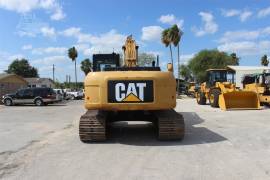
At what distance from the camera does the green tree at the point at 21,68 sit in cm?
10991

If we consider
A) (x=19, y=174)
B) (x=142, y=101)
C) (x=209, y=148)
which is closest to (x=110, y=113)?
(x=142, y=101)

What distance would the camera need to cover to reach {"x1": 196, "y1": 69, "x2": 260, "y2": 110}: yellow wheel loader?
83.8ft

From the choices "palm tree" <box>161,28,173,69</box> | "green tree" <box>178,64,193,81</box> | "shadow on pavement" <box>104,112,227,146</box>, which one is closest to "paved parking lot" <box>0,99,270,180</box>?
"shadow on pavement" <box>104,112,227,146</box>

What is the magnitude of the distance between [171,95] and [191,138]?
1.59 m

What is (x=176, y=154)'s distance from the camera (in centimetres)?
962

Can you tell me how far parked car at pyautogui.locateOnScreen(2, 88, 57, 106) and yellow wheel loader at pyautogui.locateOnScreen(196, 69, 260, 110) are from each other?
14.0 meters

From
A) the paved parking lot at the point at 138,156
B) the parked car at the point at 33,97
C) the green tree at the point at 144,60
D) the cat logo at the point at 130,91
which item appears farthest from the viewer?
the parked car at the point at 33,97

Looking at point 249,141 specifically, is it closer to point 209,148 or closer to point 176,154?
point 209,148

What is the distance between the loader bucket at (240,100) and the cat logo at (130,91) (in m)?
14.8

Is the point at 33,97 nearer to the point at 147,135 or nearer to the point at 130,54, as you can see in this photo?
the point at 130,54

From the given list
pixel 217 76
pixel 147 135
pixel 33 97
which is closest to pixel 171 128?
pixel 147 135

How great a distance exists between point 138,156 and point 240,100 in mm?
17334

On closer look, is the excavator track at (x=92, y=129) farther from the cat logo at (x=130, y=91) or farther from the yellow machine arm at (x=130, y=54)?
the yellow machine arm at (x=130, y=54)

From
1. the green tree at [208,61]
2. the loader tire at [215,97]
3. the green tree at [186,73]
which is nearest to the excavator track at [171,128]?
the loader tire at [215,97]
